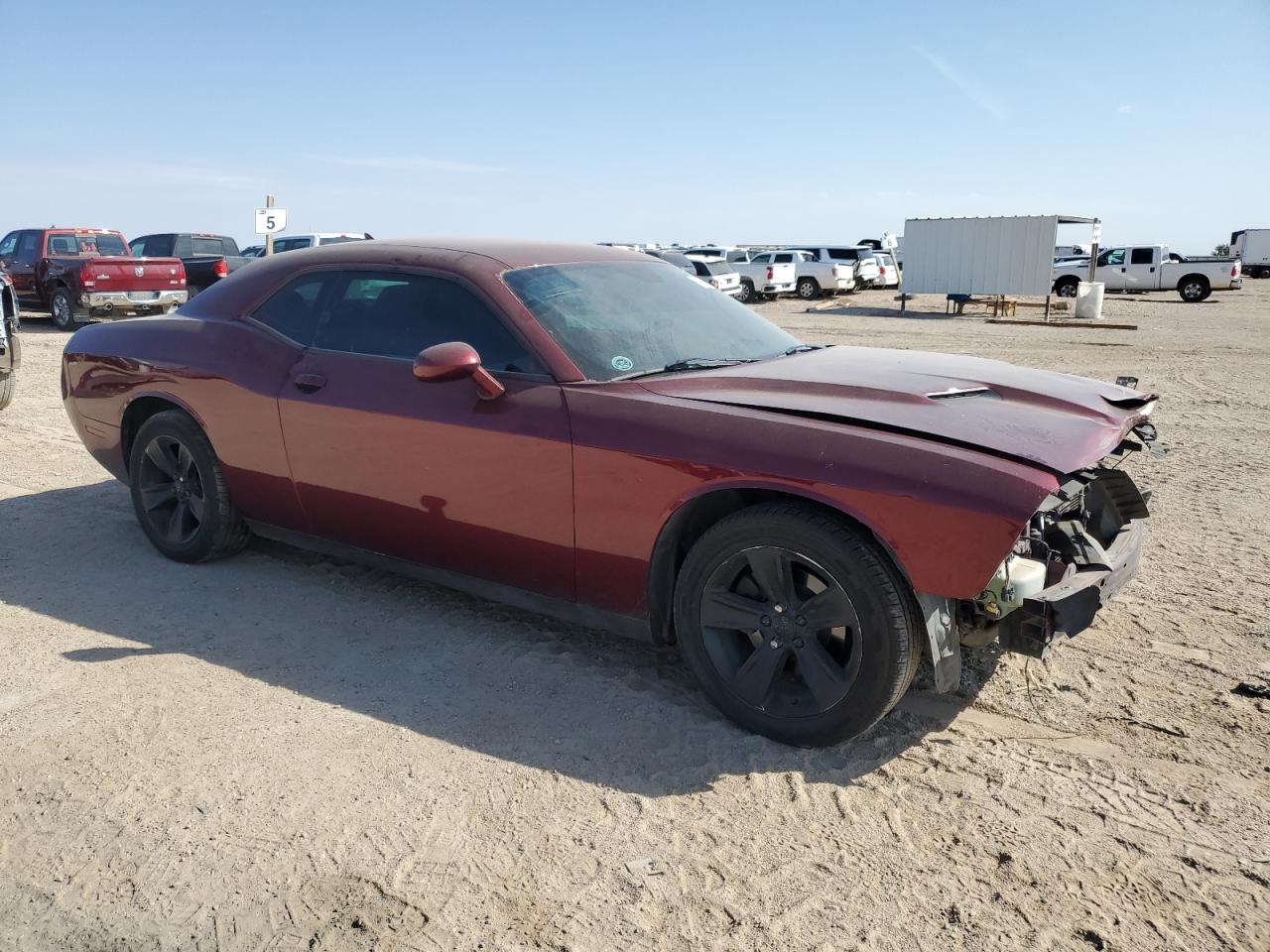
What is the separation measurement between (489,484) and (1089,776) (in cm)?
221

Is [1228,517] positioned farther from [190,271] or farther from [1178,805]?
[190,271]

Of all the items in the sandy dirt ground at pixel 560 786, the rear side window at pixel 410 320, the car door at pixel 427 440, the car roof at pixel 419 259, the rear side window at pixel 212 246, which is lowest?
the sandy dirt ground at pixel 560 786

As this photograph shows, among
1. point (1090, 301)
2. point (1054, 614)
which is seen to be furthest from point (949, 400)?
point (1090, 301)

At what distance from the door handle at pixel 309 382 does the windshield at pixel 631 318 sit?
0.95 metres

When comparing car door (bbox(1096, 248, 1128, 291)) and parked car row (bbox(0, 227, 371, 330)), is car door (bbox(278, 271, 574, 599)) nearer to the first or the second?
parked car row (bbox(0, 227, 371, 330))

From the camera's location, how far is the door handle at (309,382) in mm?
4262

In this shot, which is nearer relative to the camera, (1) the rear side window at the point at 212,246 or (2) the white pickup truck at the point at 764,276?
(1) the rear side window at the point at 212,246

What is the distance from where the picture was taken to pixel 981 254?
24859 millimetres

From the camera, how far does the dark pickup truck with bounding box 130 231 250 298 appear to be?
65.5 feet

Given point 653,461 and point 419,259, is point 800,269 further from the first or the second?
point 653,461

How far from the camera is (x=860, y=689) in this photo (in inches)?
122

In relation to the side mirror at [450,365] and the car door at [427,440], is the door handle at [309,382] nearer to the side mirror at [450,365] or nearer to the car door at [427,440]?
the car door at [427,440]

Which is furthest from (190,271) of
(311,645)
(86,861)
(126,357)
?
(86,861)

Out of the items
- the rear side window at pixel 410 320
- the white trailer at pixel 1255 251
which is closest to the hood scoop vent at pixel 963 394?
the rear side window at pixel 410 320
